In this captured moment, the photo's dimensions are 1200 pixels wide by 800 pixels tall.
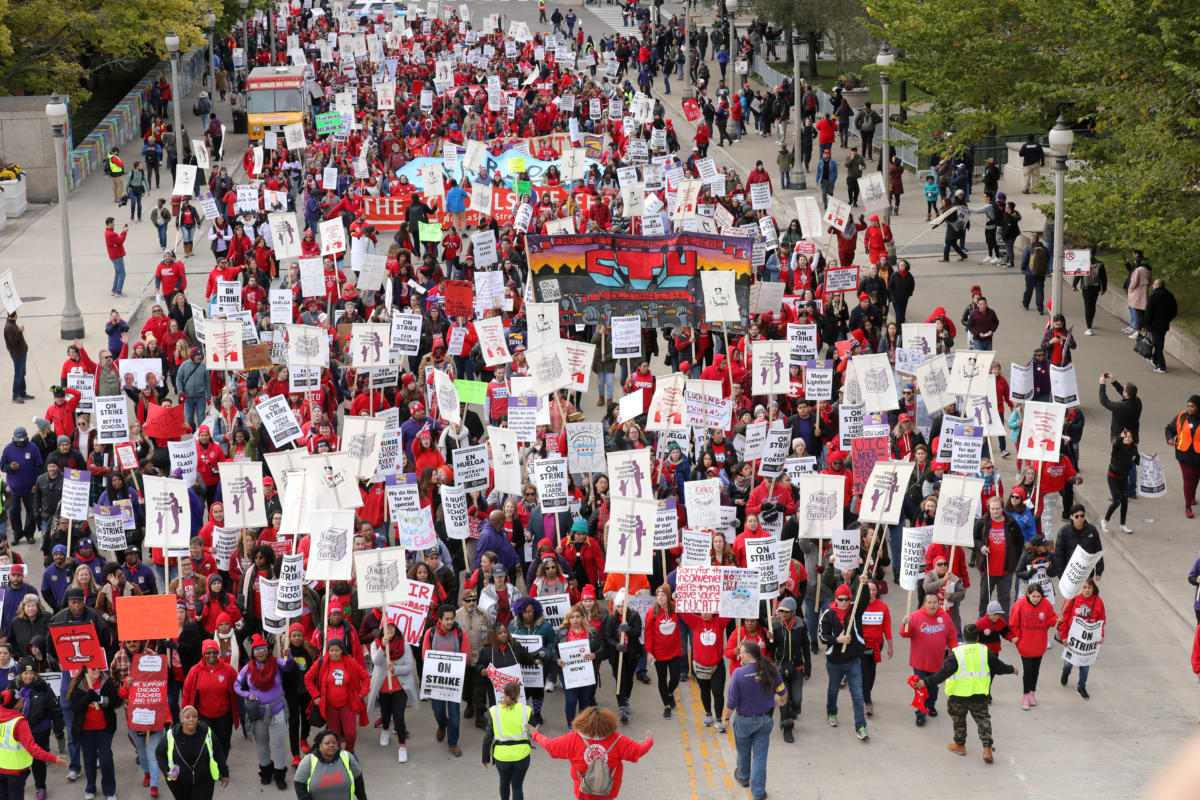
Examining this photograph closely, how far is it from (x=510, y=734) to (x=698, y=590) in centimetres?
251

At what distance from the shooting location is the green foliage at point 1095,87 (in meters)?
21.6

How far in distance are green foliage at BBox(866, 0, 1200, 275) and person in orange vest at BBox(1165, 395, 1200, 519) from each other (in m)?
3.82

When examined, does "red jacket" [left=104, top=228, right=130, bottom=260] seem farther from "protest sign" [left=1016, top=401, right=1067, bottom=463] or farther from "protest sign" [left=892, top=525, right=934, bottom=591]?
"protest sign" [left=892, top=525, right=934, bottom=591]

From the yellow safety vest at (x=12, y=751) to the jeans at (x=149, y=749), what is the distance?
97cm

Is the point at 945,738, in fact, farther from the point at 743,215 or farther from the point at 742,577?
the point at 743,215

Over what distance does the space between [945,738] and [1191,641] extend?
345cm

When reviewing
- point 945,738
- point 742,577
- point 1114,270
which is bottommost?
point 945,738

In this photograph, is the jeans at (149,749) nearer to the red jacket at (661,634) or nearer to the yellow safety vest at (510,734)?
the yellow safety vest at (510,734)

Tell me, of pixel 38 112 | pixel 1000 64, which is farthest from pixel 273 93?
pixel 1000 64

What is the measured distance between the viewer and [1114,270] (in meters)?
29.9

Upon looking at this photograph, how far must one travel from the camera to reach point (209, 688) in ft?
41.2

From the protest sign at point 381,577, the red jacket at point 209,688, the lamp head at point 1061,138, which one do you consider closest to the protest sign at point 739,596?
the protest sign at point 381,577

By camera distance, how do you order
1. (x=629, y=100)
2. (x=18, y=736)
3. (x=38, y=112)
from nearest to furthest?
(x=18, y=736)
(x=38, y=112)
(x=629, y=100)

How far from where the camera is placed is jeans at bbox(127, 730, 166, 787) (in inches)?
503
